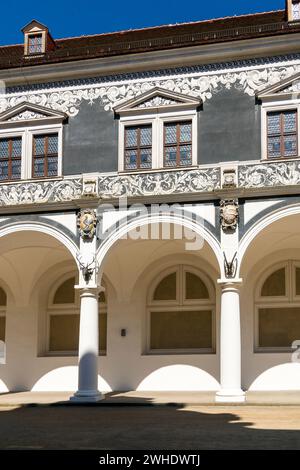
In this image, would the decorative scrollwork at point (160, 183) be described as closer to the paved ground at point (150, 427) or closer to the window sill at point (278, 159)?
the window sill at point (278, 159)

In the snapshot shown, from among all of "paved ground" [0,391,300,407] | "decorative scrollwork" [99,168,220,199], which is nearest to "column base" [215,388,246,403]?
"paved ground" [0,391,300,407]

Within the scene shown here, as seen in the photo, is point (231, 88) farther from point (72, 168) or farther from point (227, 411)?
point (227, 411)

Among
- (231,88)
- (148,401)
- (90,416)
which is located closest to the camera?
(90,416)

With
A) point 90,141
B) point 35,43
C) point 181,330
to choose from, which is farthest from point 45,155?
point 181,330

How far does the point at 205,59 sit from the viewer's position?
1884cm

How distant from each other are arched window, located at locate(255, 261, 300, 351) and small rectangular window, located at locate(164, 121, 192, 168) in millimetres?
4268

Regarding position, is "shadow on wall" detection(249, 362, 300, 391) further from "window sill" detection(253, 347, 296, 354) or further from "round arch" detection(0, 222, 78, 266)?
"round arch" detection(0, 222, 78, 266)

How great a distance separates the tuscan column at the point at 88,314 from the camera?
58.8 feet

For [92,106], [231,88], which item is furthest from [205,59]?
[92,106]

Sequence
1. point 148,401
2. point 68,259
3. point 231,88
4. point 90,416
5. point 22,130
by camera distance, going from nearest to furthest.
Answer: point 90,416, point 148,401, point 231,88, point 22,130, point 68,259

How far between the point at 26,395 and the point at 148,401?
14.4 feet

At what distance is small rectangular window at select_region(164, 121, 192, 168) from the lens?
61.5 ft

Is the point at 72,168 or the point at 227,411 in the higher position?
the point at 72,168

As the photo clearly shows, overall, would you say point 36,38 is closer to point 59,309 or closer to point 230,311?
point 59,309
